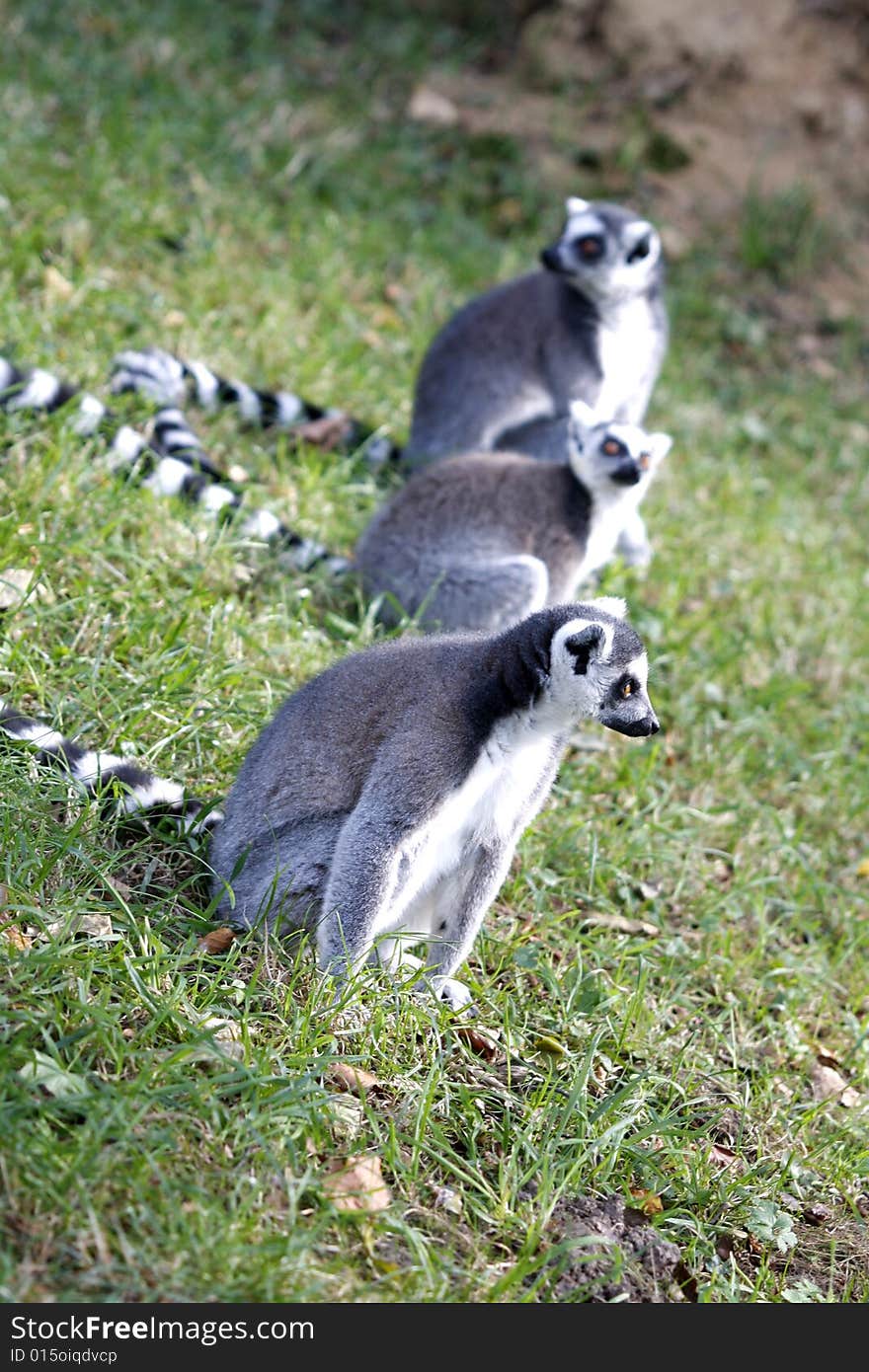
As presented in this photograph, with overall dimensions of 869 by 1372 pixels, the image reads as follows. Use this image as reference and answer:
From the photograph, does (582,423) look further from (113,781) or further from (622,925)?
(113,781)

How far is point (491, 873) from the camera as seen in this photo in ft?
11.9

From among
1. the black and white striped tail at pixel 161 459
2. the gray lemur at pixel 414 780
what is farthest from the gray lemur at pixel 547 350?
the gray lemur at pixel 414 780

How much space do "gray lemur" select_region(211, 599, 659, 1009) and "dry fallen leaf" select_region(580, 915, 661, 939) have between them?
77 cm

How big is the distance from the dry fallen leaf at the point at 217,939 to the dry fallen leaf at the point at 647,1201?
118 centimetres

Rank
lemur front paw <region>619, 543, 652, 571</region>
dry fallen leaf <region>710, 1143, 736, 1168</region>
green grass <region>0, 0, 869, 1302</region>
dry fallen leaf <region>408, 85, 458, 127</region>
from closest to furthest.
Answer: green grass <region>0, 0, 869, 1302</region> → dry fallen leaf <region>710, 1143, 736, 1168</region> → lemur front paw <region>619, 543, 652, 571</region> → dry fallen leaf <region>408, 85, 458, 127</region>

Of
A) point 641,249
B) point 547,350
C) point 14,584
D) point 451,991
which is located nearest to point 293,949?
point 451,991

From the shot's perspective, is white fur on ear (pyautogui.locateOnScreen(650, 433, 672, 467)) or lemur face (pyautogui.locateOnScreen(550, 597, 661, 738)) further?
white fur on ear (pyautogui.locateOnScreen(650, 433, 672, 467))

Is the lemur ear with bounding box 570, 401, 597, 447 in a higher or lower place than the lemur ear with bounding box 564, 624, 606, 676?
lower

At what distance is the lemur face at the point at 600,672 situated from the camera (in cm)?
349

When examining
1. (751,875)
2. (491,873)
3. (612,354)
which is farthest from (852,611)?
(491,873)

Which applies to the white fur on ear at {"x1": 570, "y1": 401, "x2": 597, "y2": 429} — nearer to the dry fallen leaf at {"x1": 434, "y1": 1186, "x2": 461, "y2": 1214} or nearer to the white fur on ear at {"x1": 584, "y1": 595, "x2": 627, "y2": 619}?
the white fur on ear at {"x1": 584, "y1": 595, "x2": 627, "y2": 619}

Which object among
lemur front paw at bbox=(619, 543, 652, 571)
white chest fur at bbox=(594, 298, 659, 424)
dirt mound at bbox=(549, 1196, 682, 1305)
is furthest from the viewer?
white chest fur at bbox=(594, 298, 659, 424)

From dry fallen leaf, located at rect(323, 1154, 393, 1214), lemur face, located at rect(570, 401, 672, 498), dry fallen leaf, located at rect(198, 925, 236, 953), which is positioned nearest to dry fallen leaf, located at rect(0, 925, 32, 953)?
dry fallen leaf, located at rect(198, 925, 236, 953)

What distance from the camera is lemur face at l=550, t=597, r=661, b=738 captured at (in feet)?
11.4
